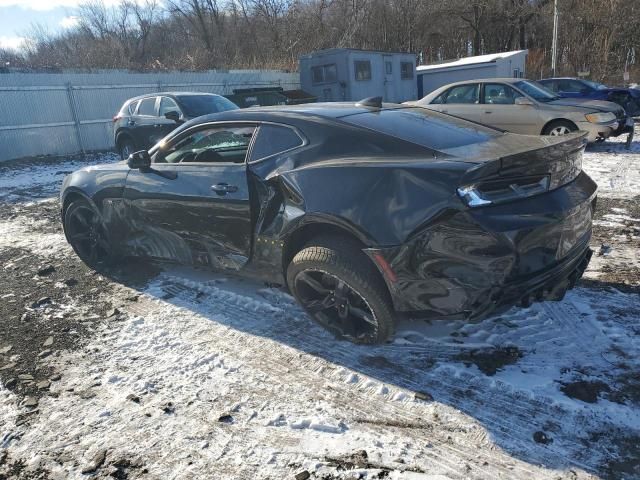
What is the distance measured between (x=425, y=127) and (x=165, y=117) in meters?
8.19

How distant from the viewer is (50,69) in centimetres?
1471

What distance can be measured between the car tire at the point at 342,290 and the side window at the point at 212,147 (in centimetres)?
99

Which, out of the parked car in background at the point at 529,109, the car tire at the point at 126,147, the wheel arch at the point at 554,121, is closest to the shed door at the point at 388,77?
the parked car in background at the point at 529,109

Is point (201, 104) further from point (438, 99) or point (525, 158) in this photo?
point (525, 158)

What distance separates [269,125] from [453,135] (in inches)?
51.6

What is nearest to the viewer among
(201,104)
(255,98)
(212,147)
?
(212,147)

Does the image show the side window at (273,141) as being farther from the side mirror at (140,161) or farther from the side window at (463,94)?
the side window at (463,94)

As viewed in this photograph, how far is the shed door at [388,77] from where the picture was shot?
904 inches

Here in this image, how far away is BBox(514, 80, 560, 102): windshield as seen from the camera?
9805mm

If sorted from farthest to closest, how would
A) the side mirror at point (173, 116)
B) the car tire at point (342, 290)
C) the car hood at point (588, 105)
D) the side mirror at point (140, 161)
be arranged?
the side mirror at point (173, 116) < the car hood at point (588, 105) < the side mirror at point (140, 161) < the car tire at point (342, 290)

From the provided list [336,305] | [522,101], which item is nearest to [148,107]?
[522,101]

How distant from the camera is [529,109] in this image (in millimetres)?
Answer: 9570

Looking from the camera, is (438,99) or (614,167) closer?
(614,167)

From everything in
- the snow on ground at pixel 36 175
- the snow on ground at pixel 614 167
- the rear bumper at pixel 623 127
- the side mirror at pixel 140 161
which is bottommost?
the snow on ground at pixel 614 167
